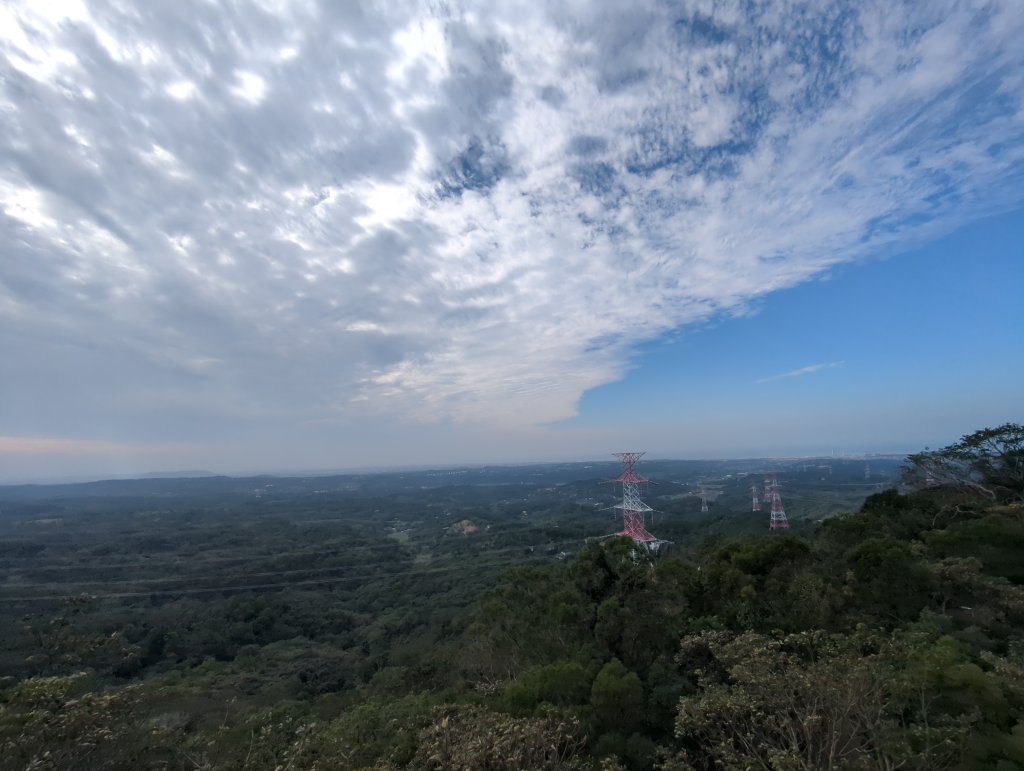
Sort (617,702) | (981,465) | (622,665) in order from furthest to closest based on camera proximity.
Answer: (981,465) < (622,665) < (617,702)

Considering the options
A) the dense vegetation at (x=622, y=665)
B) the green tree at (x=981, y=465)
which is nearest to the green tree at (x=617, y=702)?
the dense vegetation at (x=622, y=665)

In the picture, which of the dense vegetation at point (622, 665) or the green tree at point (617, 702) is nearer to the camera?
the dense vegetation at point (622, 665)

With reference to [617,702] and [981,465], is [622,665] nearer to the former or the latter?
[617,702]

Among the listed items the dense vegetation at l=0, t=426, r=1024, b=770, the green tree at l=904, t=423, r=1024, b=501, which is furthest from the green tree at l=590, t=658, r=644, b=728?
the green tree at l=904, t=423, r=1024, b=501

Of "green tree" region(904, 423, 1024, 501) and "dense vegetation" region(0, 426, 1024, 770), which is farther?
"green tree" region(904, 423, 1024, 501)

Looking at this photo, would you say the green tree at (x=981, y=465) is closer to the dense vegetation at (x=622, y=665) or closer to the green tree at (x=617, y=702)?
the dense vegetation at (x=622, y=665)

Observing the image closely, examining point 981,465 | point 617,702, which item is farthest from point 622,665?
point 981,465

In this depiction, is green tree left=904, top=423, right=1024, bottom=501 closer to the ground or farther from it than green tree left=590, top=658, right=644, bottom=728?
farther from it

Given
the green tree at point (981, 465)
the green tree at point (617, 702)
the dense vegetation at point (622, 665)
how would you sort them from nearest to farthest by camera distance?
the dense vegetation at point (622, 665)
the green tree at point (617, 702)
the green tree at point (981, 465)

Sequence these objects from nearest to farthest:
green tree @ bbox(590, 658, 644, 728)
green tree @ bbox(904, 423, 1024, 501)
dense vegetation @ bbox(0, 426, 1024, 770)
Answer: dense vegetation @ bbox(0, 426, 1024, 770) → green tree @ bbox(590, 658, 644, 728) → green tree @ bbox(904, 423, 1024, 501)

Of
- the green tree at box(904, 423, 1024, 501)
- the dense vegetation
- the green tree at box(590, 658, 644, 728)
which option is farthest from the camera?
the green tree at box(904, 423, 1024, 501)

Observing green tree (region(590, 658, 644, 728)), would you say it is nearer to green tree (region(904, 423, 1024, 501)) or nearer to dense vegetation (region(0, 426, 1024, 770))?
dense vegetation (region(0, 426, 1024, 770))
